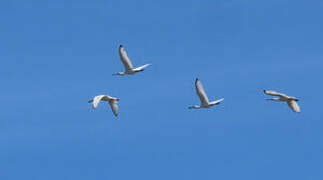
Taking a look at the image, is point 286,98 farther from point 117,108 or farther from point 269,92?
point 117,108

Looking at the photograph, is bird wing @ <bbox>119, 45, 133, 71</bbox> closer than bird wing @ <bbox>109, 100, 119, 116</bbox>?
No

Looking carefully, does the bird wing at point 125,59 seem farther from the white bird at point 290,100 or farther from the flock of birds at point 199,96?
the white bird at point 290,100

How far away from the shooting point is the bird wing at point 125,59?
8662cm

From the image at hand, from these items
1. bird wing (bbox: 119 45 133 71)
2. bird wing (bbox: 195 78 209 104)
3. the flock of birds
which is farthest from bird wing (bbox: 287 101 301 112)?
bird wing (bbox: 119 45 133 71)

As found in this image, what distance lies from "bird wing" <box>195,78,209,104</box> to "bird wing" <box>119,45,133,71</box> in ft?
24.0

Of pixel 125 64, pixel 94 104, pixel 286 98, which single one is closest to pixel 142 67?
pixel 125 64

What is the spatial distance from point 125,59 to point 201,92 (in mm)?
7846

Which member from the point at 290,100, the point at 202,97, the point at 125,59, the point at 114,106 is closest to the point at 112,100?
the point at 114,106

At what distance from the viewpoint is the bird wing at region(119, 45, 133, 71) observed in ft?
284

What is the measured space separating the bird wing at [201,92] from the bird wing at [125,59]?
731 cm

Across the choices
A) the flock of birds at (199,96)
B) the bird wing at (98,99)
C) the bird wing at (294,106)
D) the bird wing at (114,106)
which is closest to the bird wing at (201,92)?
the flock of birds at (199,96)

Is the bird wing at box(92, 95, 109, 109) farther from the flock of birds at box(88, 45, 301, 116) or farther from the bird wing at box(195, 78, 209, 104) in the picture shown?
the bird wing at box(195, 78, 209, 104)

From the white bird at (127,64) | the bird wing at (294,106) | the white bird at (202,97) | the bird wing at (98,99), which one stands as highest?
the white bird at (127,64)

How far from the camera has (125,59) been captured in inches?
3428
